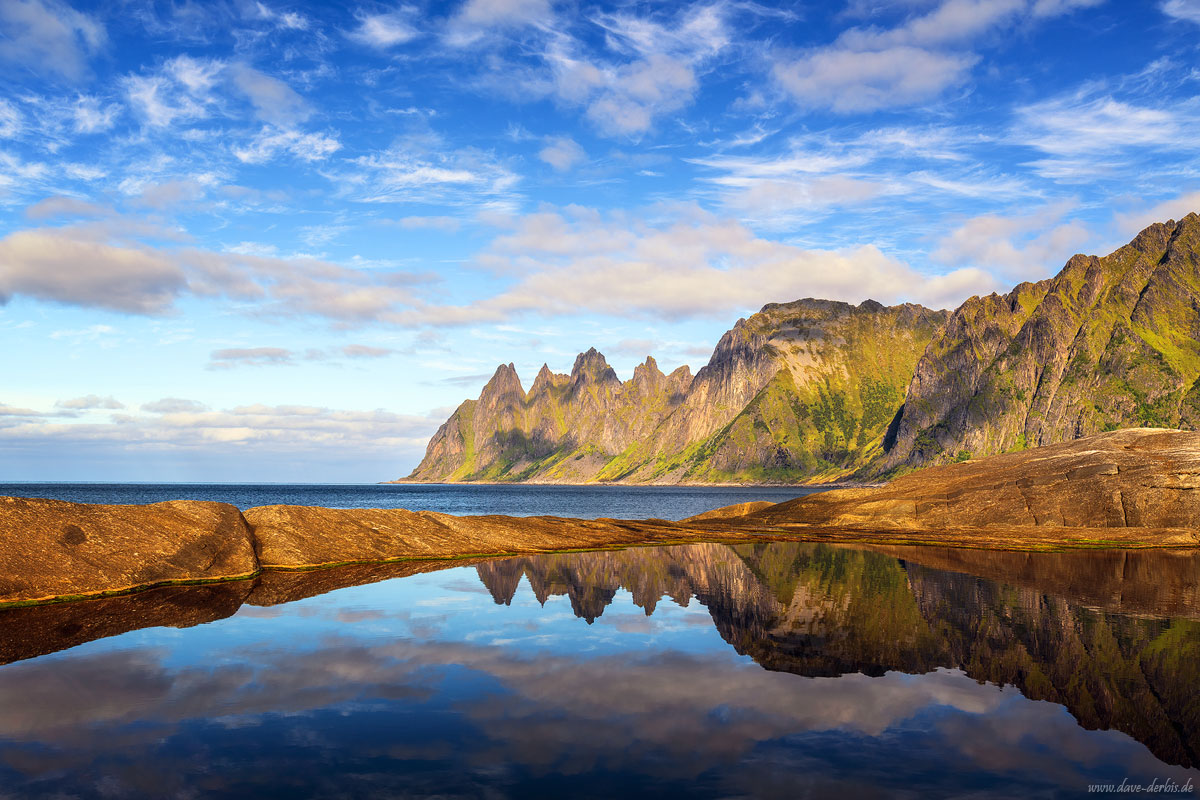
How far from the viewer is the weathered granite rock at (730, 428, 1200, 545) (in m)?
76.2

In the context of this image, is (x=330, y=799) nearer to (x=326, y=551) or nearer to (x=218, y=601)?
(x=218, y=601)

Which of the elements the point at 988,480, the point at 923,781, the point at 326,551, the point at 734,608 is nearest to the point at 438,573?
the point at 326,551

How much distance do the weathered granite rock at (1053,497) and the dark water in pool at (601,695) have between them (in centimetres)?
4423

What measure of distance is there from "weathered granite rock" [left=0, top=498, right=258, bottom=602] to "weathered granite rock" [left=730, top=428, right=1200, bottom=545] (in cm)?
6200

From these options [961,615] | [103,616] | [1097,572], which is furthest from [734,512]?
[103,616]

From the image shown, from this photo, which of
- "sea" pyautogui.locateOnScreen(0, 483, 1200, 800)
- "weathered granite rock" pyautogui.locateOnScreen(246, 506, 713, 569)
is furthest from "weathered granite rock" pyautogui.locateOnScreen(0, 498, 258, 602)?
"weathered granite rock" pyautogui.locateOnScreen(246, 506, 713, 569)

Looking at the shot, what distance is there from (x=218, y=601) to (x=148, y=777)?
24.2 m

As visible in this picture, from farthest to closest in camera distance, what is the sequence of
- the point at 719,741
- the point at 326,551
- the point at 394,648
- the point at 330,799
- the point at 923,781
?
the point at 326,551 → the point at 394,648 → the point at 719,741 → the point at 923,781 → the point at 330,799

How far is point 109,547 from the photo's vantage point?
4025 centimetres

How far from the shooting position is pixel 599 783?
1417 cm

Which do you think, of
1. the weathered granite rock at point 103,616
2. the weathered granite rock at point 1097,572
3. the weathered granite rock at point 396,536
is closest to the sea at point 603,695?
the weathered granite rock at point 103,616

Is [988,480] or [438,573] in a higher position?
[988,480]

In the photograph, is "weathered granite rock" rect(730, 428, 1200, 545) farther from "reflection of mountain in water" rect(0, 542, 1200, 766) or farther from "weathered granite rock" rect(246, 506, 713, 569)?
"weathered granite rock" rect(246, 506, 713, 569)

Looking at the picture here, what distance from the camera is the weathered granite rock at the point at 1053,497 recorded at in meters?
76.2
